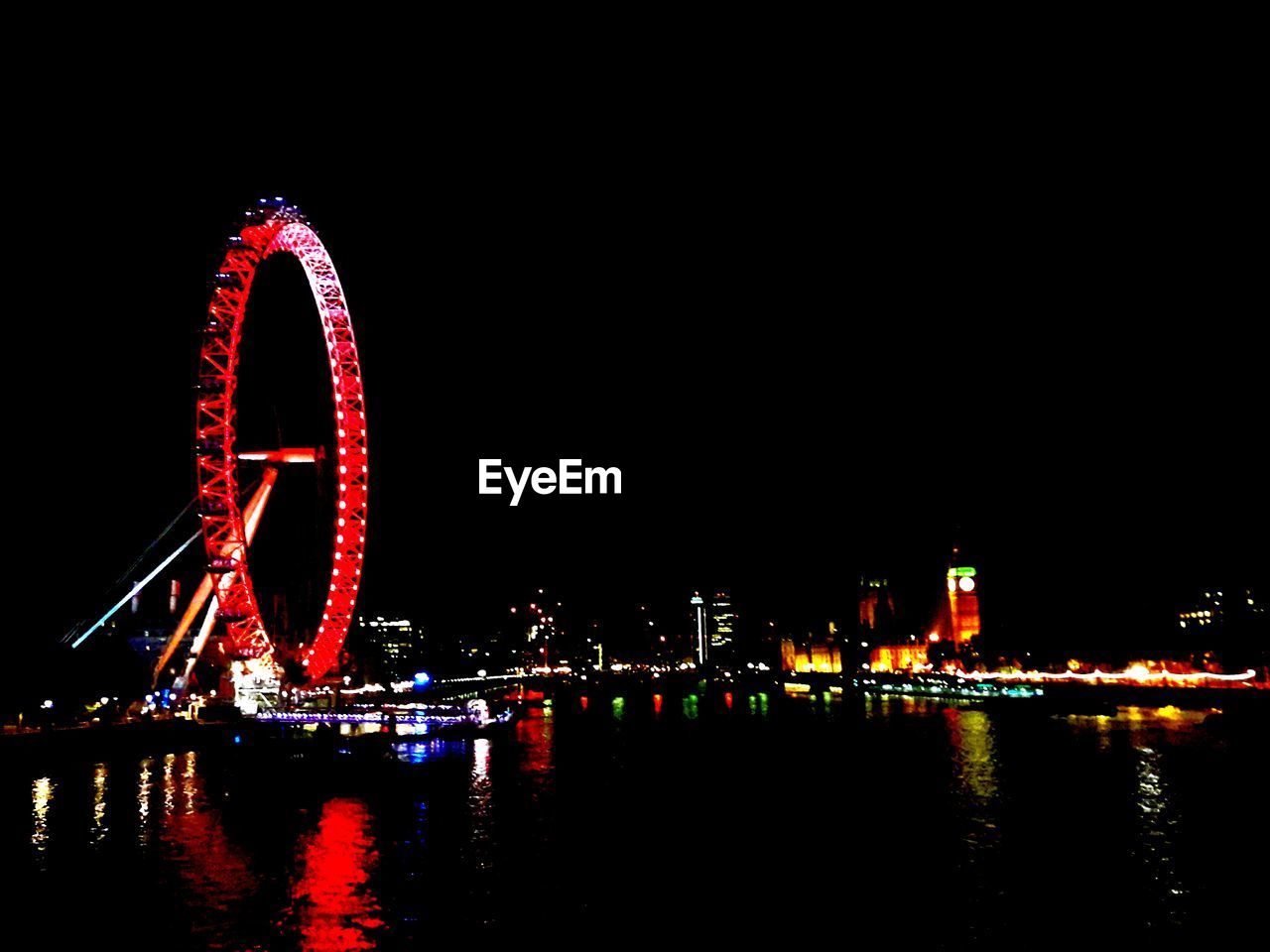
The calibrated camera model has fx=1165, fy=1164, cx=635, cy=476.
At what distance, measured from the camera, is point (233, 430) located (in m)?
34.7

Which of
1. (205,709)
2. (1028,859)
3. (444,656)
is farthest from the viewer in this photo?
(444,656)

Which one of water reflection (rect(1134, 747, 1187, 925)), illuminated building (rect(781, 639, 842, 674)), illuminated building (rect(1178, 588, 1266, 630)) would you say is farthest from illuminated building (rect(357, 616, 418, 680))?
water reflection (rect(1134, 747, 1187, 925))

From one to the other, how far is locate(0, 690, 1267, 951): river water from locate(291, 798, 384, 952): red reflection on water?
2.5 inches

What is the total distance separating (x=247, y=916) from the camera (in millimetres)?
13789

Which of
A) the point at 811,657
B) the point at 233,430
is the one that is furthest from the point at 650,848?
the point at 811,657

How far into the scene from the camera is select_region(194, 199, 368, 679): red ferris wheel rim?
3431 cm

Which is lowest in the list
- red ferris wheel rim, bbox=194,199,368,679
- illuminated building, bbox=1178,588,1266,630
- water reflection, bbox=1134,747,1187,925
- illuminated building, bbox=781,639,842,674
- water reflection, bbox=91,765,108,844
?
illuminated building, bbox=781,639,842,674

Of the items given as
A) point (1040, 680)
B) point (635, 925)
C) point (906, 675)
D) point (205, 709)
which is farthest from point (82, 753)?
point (906, 675)

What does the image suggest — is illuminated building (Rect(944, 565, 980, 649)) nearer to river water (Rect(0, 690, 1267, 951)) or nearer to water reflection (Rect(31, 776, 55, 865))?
river water (Rect(0, 690, 1267, 951))

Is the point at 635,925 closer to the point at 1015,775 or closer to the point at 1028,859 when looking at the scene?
the point at 1028,859

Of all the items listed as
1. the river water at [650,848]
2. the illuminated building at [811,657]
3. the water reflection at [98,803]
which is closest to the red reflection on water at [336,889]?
the river water at [650,848]

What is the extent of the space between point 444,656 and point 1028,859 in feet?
351

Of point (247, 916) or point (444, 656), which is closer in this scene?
point (247, 916)

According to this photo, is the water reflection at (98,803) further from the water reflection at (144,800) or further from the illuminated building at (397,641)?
the illuminated building at (397,641)
